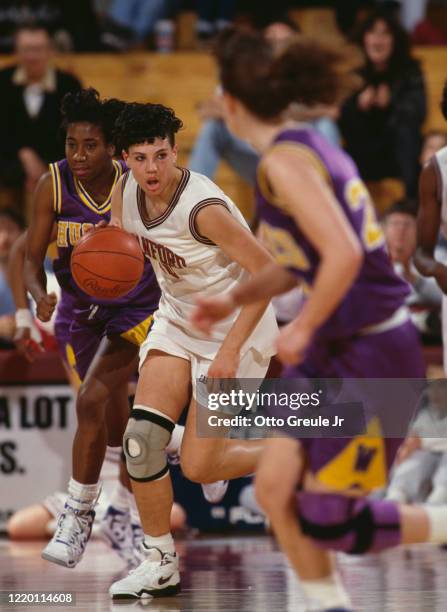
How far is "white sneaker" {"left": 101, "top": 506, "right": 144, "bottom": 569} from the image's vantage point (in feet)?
19.7

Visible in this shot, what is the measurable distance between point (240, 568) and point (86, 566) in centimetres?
77

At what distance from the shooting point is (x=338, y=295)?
334 centimetres

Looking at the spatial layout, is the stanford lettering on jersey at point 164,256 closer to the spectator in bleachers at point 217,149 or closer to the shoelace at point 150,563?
the shoelace at point 150,563

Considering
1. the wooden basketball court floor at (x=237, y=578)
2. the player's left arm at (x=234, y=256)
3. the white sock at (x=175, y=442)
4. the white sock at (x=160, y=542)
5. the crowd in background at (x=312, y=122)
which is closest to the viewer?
the player's left arm at (x=234, y=256)

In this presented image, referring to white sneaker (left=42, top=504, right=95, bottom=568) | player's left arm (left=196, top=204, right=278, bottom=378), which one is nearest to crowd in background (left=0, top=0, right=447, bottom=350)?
white sneaker (left=42, top=504, right=95, bottom=568)

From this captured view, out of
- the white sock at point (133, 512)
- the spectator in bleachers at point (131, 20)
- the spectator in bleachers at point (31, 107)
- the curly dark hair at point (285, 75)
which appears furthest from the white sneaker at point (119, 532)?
the spectator in bleachers at point (131, 20)

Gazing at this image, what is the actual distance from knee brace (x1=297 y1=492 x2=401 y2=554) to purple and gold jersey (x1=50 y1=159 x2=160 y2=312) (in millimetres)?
2267

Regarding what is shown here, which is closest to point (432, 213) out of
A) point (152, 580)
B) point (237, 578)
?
point (237, 578)

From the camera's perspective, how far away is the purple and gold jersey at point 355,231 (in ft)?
11.6

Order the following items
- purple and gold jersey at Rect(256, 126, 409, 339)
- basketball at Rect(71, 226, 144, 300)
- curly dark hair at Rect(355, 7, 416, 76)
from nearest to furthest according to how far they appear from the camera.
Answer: purple and gold jersey at Rect(256, 126, 409, 339)
basketball at Rect(71, 226, 144, 300)
curly dark hair at Rect(355, 7, 416, 76)

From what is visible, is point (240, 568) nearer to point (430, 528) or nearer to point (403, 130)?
point (430, 528)

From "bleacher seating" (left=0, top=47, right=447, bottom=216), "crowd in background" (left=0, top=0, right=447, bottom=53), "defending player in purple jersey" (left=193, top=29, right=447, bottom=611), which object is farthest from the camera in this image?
"crowd in background" (left=0, top=0, right=447, bottom=53)

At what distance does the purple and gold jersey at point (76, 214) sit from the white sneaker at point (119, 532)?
1159mm

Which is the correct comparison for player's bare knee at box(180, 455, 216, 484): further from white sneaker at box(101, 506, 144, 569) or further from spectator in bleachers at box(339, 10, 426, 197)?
spectator in bleachers at box(339, 10, 426, 197)
